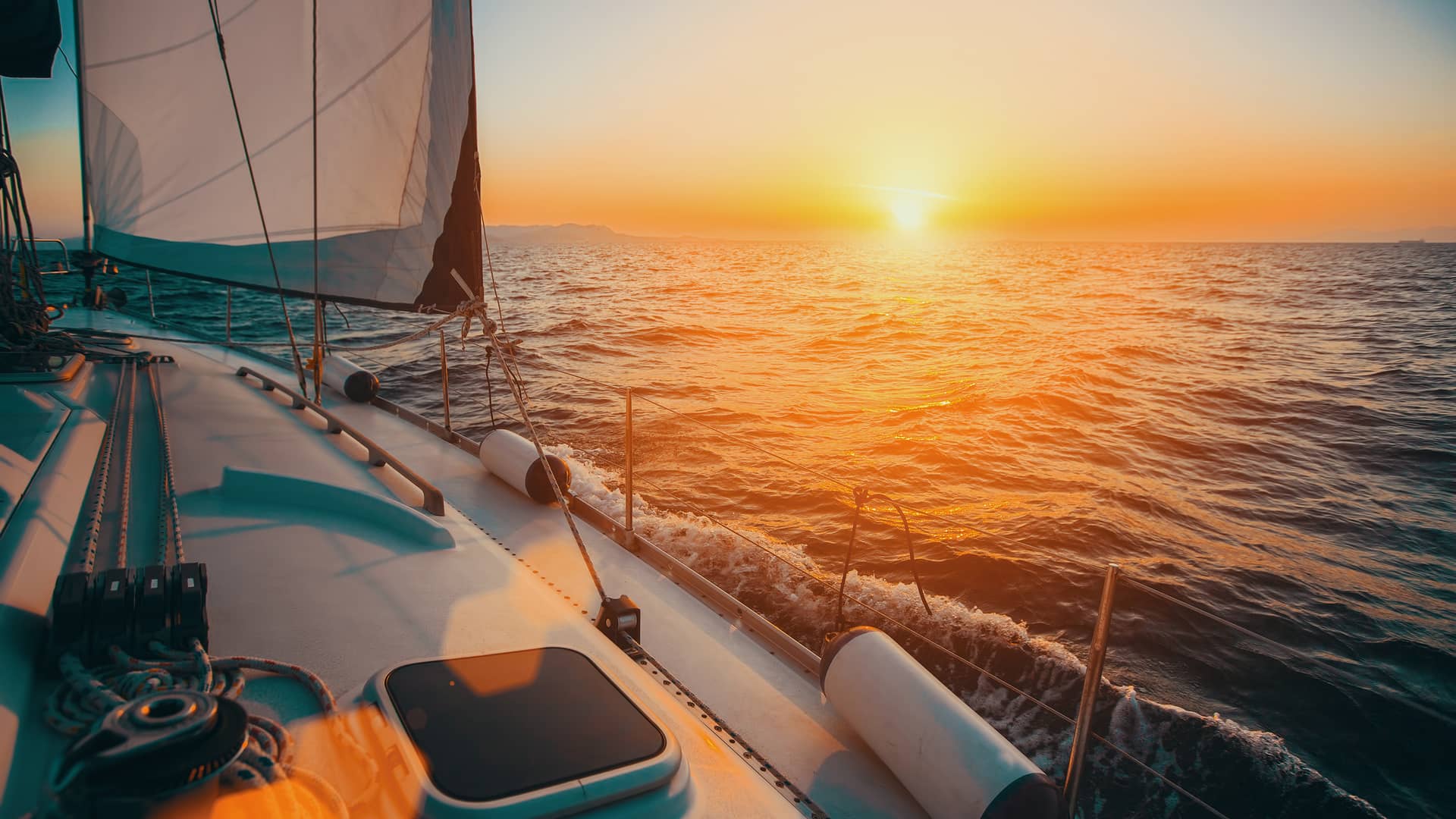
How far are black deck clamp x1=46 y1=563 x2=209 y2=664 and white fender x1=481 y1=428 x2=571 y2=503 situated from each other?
2527mm

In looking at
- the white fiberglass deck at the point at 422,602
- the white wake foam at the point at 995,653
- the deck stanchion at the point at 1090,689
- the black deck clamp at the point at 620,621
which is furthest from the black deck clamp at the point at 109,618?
the deck stanchion at the point at 1090,689

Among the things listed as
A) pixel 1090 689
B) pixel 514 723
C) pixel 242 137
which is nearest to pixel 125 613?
pixel 514 723

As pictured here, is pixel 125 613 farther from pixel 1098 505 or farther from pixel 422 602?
pixel 1098 505

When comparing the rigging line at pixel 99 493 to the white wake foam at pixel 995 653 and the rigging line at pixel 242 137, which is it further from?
the white wake foam at pixel 995 653

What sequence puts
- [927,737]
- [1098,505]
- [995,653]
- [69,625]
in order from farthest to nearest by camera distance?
[1098,505]
[995,653]
[927,737]
[69,625]

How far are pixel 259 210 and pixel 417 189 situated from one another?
0.83 meters

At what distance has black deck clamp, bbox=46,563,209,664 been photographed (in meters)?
1.64

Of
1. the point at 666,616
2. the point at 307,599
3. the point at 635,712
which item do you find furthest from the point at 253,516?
the point at 635,712

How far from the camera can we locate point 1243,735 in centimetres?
393

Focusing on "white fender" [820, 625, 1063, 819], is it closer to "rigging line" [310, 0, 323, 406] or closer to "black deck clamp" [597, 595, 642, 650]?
"black deck clamp" [597, 595, 642, 650]

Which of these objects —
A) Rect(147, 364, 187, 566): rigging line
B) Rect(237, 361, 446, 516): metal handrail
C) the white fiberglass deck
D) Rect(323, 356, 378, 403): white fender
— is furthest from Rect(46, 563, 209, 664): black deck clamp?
Rect(323, 356, 378, 403): white fender

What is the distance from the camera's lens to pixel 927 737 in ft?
7.11

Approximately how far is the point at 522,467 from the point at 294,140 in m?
2.08

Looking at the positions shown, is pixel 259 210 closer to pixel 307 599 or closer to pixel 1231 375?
pixel 307 599
